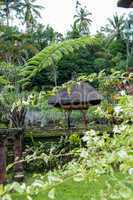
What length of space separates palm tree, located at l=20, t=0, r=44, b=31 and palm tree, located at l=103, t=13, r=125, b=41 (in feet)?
23.2

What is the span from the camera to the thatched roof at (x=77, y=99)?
48.2ft

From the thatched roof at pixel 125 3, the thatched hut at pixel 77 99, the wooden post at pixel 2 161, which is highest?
the thatched roof at pixel 125 3

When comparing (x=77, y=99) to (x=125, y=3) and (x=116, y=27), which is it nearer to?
(x=125, y=3)

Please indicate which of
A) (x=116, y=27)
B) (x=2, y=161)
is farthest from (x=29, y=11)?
(x=2, y=161)

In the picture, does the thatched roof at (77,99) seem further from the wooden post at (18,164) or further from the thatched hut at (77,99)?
the wooden post at (18,164)

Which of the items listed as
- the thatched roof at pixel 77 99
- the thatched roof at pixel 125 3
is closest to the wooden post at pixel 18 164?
the thatched roof at pixel 125 3

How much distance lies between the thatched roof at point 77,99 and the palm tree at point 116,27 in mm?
29765

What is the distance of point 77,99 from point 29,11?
3009 centimetres

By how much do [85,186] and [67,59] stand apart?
93.1ft

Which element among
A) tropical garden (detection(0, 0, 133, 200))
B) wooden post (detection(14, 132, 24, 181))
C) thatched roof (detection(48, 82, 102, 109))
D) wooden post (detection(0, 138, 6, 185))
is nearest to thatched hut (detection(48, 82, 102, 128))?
thatched roof (detection(48, 82, 102, 109))

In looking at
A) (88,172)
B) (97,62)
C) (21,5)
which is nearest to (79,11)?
(21,5)

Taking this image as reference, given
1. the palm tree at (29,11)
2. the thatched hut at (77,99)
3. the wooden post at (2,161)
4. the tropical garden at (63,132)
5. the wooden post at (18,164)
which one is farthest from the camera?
the palm tree at (29,11)

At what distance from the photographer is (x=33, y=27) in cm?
4303

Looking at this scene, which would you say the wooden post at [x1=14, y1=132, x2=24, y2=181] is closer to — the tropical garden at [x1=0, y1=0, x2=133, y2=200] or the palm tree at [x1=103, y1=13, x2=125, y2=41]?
the tropical garden at [x1=0, y1=0, x2=133, y2=200]
